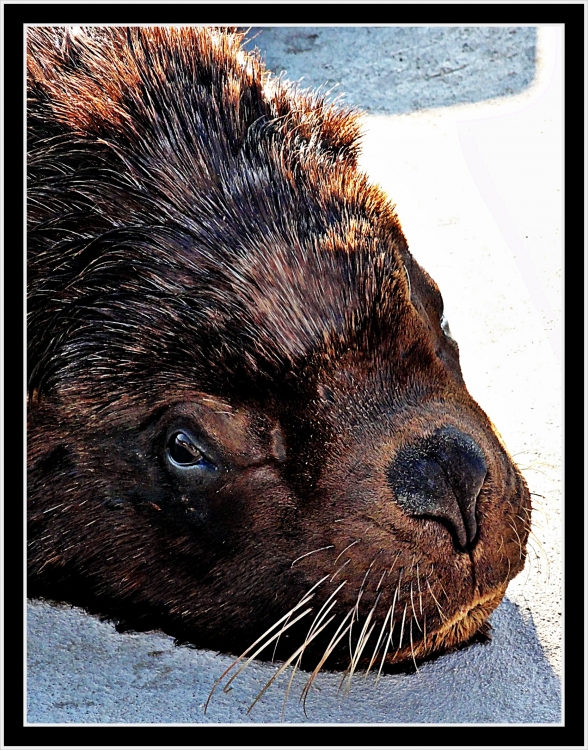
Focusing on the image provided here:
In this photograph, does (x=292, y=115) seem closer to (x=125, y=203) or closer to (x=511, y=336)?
(x=125, y=203)

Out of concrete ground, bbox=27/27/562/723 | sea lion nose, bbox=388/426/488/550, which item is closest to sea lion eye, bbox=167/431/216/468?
sea lion nose, bbox=388/426/488/550

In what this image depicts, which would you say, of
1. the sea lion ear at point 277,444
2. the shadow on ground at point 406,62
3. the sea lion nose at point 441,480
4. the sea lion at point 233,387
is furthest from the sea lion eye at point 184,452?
the shadow on ground at point 406,62

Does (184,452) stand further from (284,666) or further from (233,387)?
(284,666)

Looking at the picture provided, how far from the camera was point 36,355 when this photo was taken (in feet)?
9.14

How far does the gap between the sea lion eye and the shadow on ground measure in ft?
8.17

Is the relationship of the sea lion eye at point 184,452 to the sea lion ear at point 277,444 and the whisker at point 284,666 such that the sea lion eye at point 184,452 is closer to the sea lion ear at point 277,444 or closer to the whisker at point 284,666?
the sea lion ear at point 277,444

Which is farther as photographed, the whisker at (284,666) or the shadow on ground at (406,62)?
the shadow on ground at (406,62)

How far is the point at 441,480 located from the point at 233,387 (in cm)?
59

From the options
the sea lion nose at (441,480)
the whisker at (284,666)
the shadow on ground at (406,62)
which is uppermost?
the shadow on ground at (406,62)

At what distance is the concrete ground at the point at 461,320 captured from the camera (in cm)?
305

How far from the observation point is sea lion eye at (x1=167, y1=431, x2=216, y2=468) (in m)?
2.67

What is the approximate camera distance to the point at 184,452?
105 inches

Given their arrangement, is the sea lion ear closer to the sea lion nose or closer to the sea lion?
the sea lion
